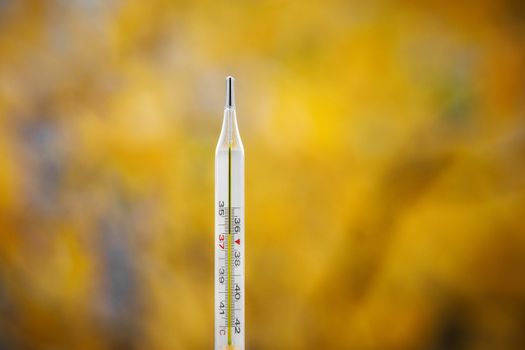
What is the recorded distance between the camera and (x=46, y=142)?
1.56m

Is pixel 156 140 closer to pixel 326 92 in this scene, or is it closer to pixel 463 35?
pixel 326 92

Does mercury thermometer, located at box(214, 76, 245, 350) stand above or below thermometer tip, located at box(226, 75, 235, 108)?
below

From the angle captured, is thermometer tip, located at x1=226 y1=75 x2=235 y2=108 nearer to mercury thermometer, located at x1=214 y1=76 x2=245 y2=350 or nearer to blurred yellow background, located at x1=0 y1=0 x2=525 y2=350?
mercury thermometer, located at x1=214 y1=76 x2=245 y2=350

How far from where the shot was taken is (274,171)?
152 cm

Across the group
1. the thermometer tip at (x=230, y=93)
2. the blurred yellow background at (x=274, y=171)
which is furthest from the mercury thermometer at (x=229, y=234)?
the blurred yellow background at (x=274, y=171)

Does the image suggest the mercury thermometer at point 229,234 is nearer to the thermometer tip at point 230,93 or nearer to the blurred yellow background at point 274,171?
the thermometer tip at point 230,93

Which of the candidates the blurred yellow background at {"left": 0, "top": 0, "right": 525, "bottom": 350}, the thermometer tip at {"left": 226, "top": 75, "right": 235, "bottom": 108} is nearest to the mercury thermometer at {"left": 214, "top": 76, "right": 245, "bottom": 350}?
the thermometer tip at {"left": 226, "top": 75, "right": 235, "bottom": 108}

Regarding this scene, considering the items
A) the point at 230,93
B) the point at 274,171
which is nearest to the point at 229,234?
the point at 274,171

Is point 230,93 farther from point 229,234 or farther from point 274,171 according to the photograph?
point 229,234

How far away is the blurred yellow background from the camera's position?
4.71 ft

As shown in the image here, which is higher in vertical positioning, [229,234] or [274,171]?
[274,171]

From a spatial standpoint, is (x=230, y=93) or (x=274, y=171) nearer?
(x=230, y=93)

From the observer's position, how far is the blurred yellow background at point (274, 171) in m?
1.43

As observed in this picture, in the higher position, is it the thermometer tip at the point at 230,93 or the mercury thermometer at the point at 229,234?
the thermometer tip at the point at 230,93
